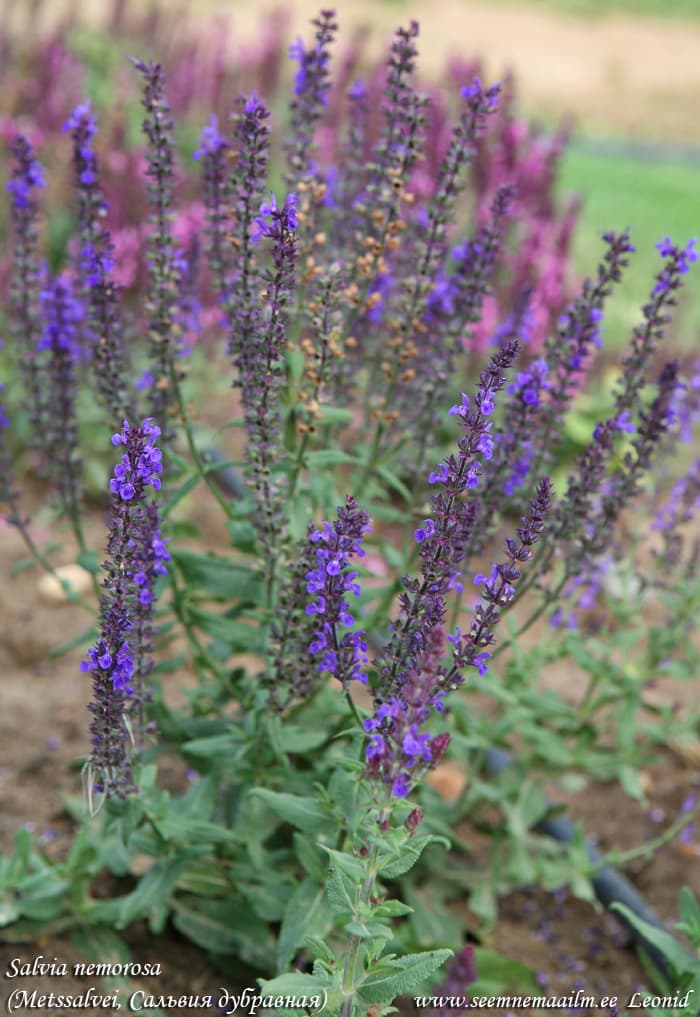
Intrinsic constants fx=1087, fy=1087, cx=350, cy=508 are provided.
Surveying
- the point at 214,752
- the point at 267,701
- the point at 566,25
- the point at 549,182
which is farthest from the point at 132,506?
the point at 566,25

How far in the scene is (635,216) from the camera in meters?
12.0

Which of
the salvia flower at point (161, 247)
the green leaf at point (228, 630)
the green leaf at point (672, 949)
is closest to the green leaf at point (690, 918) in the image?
the green leaf at point (672, 949)

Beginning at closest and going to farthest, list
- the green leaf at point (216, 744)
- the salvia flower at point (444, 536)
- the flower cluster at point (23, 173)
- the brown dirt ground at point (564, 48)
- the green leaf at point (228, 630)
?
the salvia flower at point (444, 536) < the green leaf at point (216, 744) < the green leaf at point (228, 630) < the flower cluster at point (23, 173) < the brown dirt ground at point (564, 48)

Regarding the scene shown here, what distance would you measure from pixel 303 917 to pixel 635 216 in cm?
1064

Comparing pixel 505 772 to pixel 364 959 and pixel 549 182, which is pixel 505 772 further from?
pixel 549 182

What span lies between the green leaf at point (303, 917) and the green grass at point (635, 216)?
6.03 meters

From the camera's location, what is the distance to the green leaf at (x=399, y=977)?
229 centimetres

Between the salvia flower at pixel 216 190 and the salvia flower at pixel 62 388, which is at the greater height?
the salvia flower at pixel 216 190

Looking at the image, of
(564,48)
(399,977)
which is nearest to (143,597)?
(399,977)

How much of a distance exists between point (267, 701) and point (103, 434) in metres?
3.45

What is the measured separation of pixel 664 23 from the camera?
27625 mm

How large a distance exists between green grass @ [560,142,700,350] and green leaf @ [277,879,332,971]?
19.8 feet

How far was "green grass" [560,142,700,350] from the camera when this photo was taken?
9.34 metres

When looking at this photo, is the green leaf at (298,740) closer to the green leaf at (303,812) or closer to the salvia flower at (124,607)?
the green leaf at (303,812)
